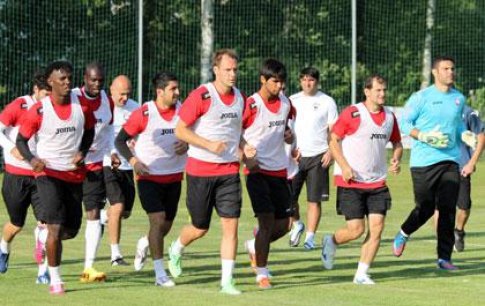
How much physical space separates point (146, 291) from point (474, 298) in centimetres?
300

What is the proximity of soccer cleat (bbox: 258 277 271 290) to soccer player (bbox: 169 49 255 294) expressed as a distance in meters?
0.51

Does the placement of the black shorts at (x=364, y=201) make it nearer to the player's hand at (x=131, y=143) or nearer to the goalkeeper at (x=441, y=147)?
the goalkeeper at (x=441, y=147)

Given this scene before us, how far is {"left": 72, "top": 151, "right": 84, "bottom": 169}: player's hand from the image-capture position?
11.9 m

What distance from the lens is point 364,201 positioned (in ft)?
41.4

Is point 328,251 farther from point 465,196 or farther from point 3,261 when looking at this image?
point 465,196

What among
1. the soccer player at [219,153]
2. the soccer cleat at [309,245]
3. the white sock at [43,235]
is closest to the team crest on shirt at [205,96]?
the soccer player at [219,153]

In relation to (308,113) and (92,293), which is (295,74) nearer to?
(308,113)

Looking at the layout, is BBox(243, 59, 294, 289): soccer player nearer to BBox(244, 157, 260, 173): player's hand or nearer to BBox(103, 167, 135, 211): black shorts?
BBox(244, 157, 260, 173): player's hand

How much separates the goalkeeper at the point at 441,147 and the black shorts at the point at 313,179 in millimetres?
3151

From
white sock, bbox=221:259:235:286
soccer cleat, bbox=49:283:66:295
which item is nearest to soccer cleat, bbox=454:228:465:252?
white sock, bbox=221:259:235:286

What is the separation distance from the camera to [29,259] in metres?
15.0

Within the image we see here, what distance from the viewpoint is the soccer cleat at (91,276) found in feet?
41.3

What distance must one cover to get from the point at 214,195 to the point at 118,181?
2929mm

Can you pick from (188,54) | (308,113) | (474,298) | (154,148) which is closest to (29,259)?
(154,148)
